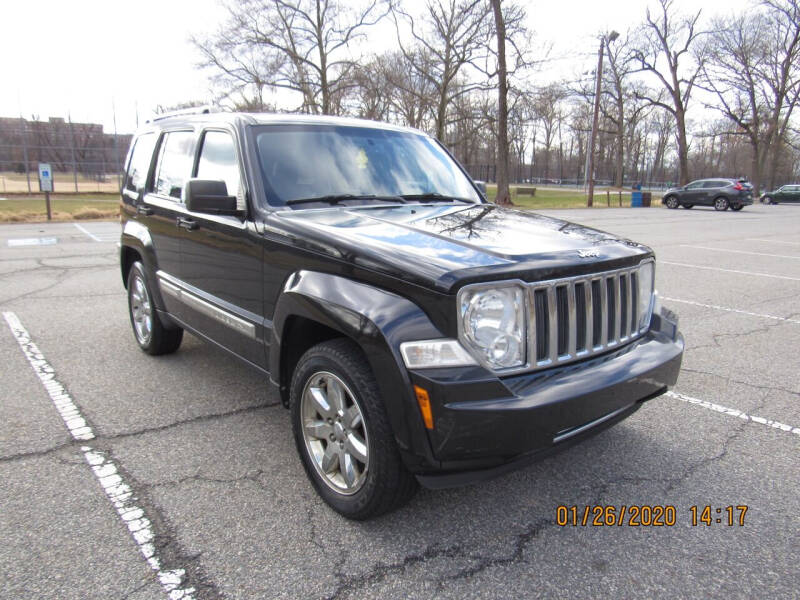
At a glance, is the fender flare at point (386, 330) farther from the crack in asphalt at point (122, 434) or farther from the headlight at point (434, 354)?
the crack in asphalt at point (122, 434)

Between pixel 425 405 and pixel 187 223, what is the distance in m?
2.43

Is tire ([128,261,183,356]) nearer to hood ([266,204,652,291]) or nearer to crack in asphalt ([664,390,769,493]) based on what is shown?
hood ([266,204,652,291])

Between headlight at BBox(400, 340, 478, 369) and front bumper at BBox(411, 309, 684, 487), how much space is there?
1.2 inches

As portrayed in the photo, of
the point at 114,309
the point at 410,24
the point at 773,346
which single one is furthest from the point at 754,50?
the point at 114,309

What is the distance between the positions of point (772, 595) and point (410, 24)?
37.5m

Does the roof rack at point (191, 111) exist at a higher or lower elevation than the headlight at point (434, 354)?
higher

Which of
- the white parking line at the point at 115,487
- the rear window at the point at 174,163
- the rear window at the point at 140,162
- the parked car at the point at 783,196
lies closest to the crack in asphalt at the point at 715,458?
the white parking line at the point at 115,487

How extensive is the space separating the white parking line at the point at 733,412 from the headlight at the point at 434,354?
2587mm

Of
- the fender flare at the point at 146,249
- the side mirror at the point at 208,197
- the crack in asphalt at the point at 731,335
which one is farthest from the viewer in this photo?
the crack in asphalt at the point at 731,335

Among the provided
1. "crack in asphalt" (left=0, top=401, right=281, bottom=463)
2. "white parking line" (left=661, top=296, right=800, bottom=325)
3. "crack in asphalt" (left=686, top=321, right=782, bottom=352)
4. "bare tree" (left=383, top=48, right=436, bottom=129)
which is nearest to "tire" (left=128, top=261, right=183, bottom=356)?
"crack in asphalt" (left=0, top=401, right=281, bottom=463)

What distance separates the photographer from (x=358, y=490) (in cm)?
254

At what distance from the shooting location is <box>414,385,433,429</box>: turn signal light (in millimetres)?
2154

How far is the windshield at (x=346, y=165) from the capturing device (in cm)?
336

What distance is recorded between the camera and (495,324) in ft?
7.55
